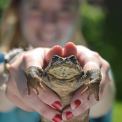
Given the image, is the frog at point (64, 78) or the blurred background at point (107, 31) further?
the blurred background at point (107, 31)

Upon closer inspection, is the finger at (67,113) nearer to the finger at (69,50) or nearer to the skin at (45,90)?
the skin at (45,90)

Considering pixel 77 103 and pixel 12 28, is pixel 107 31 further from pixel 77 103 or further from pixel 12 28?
pixel 77 103

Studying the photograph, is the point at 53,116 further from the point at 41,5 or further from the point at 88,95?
the point at 41,5

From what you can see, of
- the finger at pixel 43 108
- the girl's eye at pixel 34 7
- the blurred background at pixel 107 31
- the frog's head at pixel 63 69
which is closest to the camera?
the frog's head at pixel 63 69

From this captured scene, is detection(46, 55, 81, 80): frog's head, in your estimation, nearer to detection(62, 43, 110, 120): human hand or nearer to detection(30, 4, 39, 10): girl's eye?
detection(62, 43, 110, 120): human hand

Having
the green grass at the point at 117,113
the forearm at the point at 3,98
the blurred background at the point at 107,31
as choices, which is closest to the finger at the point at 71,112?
the forearm at the point at 3,98

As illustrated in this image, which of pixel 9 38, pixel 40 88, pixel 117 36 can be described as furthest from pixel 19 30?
pixel 117 36
